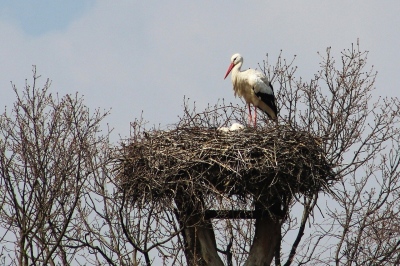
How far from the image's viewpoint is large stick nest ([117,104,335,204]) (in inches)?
431

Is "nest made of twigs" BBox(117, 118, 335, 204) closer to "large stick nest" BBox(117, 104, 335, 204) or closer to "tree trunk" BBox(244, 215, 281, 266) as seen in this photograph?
"large stick nest" BBox(117, 104, 335, 204)

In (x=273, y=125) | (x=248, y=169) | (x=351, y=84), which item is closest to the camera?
(x=248, y=169)

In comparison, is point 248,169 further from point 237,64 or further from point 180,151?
point 237,64

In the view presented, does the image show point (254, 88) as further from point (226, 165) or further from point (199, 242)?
point (199, 242)

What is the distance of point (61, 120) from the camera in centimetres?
1255

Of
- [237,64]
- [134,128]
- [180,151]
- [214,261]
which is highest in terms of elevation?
[237,64]

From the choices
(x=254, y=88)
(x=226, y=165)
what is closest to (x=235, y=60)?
(x=254, y=88)

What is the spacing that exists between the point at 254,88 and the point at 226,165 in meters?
3.88

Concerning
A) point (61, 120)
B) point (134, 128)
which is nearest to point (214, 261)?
point (134, 128)

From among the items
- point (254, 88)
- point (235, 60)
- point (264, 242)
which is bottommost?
point (264, 242)

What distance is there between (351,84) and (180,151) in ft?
12.4

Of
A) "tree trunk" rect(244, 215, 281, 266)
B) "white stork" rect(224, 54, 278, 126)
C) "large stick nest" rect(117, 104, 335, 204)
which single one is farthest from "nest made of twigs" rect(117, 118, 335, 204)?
"white stork" rect(224, 54, 278, 126)

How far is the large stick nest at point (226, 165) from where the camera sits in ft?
35.9

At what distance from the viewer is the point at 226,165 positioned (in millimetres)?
10977
